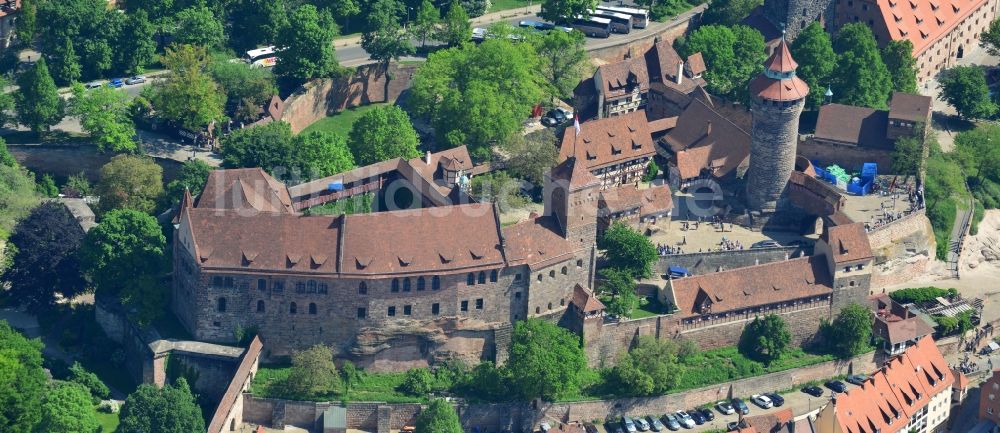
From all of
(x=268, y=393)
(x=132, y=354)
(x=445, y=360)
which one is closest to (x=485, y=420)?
(x=445, y=360)

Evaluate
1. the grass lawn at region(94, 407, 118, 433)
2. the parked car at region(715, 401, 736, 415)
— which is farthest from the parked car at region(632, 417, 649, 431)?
the grass lawn at region(94, 407, 118, 433)

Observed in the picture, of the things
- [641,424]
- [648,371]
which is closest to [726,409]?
[648,371]

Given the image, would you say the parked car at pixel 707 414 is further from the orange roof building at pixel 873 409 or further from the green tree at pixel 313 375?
the green tree at pixel 313 375

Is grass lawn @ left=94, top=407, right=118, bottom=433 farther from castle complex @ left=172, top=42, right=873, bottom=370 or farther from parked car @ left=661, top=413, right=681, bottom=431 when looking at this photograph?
parked car @ left=661, top=413, right=681, bottom=431

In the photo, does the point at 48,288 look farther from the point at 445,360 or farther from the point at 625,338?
the point at 625,338

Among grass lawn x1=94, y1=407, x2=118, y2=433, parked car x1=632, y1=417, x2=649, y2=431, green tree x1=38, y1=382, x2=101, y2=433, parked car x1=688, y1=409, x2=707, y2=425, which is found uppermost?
green tree x1=38, y1=382, x2=101, y2=433

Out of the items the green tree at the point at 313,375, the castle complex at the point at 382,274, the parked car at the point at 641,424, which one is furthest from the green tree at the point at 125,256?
Answer: the parked car at the point at 641,424

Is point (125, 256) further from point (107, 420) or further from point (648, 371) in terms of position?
point (648, 371)
